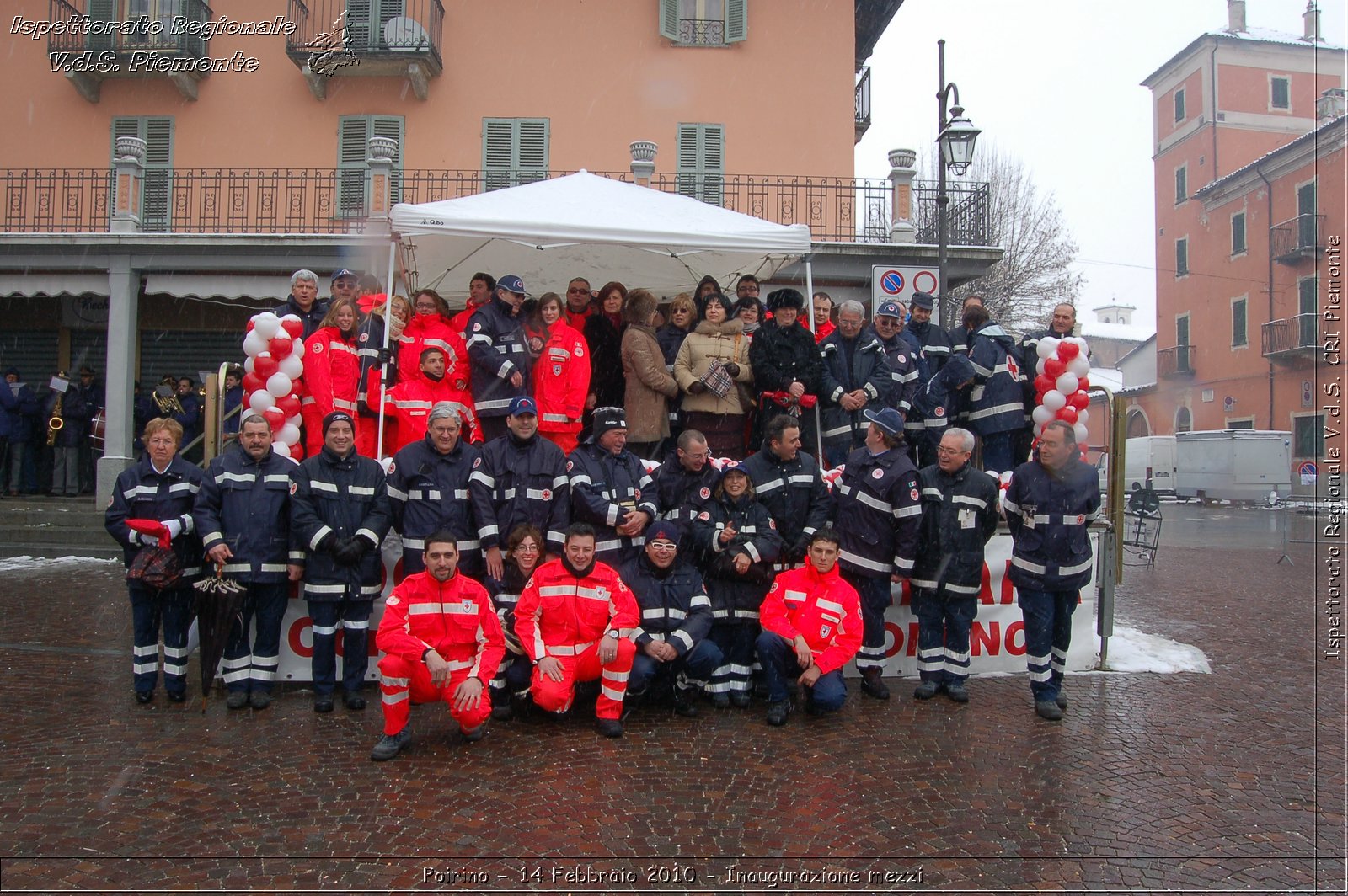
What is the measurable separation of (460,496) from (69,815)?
9.23ft

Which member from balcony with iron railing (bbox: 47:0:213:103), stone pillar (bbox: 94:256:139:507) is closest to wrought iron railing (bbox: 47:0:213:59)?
balcony with iron railing (bbox: 47:0:213:103)

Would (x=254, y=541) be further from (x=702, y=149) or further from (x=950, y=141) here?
(x=702, y=149)

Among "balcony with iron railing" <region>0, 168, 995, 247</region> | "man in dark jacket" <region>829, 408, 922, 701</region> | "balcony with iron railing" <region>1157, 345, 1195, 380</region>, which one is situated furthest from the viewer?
"balcony with iron railing" <region>1157, 345, 1195, 380</region>

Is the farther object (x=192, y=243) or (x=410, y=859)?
(x=192, y=243)

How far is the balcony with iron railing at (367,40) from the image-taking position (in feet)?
58.1

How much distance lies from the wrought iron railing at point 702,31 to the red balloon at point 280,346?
44.8 ft

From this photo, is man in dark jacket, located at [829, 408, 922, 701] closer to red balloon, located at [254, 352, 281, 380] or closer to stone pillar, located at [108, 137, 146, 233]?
red balloon, located at [254, 352, 281, 380]

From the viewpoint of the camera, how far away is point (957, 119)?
13305 mm

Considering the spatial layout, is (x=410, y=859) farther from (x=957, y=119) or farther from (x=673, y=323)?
(x=957, y=119)

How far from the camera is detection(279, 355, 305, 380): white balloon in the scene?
24.0 ft

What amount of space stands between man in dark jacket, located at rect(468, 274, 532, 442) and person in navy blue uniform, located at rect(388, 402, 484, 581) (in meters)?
1.00

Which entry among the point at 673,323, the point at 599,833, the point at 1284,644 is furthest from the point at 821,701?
the point at 1284,644

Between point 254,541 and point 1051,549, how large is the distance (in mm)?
5342

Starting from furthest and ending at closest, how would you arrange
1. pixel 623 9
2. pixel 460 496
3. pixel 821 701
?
pixel 623 9 → pixel 460 496 → pixel 821 701
